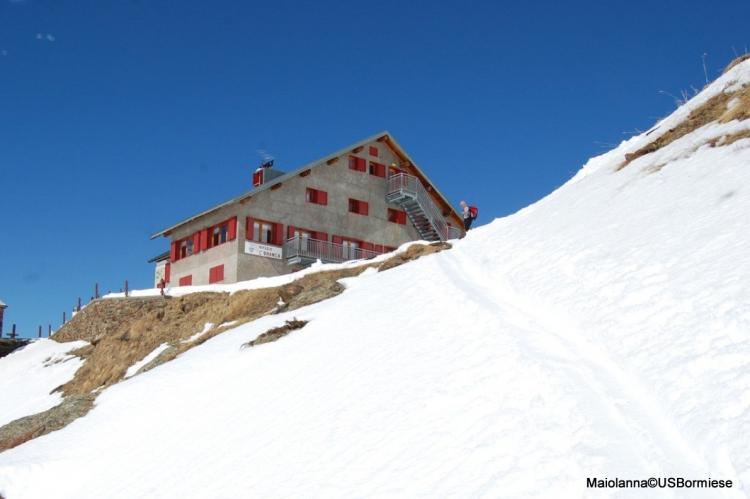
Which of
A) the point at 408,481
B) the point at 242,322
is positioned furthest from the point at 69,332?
the point at 408,481

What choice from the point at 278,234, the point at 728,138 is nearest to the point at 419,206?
the point at 278,234

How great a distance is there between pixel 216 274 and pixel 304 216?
641 cm

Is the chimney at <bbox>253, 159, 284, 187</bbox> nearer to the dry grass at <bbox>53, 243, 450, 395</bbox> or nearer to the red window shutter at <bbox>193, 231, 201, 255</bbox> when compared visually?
the red window shutter at <bbox>193, 231, 201, 255</bbox>

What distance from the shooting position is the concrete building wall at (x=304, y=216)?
4134 cm

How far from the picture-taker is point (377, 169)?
48188mm

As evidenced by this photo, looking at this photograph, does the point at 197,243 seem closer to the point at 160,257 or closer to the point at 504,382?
the point at 160,257

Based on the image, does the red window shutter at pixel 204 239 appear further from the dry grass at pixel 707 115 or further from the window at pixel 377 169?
the dry grass at pixel 707 115

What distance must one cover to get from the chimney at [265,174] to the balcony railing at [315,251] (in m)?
7.23

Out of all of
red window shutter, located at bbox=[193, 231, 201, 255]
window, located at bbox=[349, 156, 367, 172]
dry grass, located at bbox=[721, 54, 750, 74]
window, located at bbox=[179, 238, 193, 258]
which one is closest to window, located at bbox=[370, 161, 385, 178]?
window, located at bbox=[349, 156, 367, 172]

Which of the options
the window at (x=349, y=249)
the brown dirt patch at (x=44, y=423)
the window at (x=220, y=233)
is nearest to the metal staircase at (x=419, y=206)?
the window at (x=349, y=249)

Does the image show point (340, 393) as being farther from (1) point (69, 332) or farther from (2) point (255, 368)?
(1) point (69, 332)

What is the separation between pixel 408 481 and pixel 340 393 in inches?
122

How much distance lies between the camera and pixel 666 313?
808 cm

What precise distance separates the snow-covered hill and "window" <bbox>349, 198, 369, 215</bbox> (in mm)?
30091
